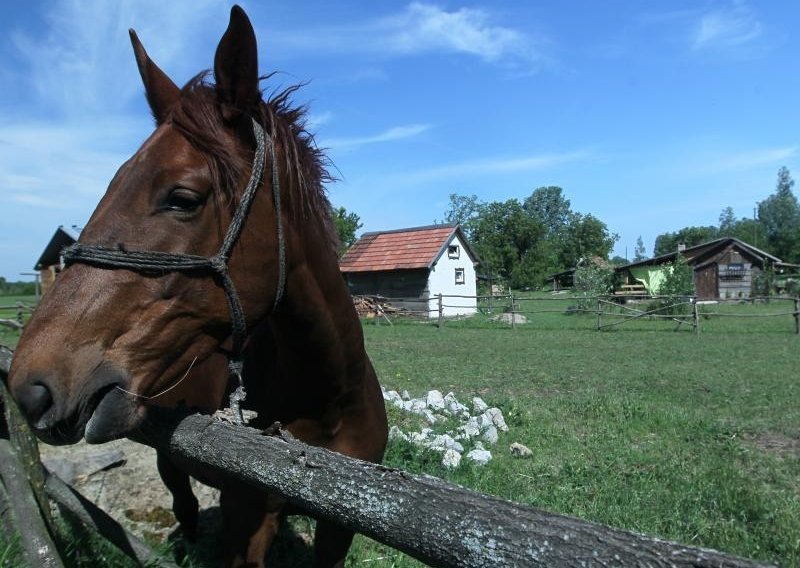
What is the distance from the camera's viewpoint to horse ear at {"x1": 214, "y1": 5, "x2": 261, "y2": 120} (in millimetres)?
1775

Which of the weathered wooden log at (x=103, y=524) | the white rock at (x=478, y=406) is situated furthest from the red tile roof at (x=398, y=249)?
the weathered wooden log at (x=103, y=524)

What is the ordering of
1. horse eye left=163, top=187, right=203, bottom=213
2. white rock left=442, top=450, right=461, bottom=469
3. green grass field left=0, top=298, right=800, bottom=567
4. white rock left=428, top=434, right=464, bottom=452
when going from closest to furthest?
horse eye left=163, top=187, right=203, bottom=213, green grass field left=0, top=298, right=800, bottom=567, white rock left=442, top=450, right=461, bottom=469, white rock left=428, top=434, right=464, bottom=452

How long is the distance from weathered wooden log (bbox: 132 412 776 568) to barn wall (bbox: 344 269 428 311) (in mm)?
24648

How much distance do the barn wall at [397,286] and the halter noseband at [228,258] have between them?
80.1 ft

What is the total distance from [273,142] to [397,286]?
26.7 meters

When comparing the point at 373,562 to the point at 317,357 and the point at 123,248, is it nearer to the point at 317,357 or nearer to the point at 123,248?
the point at 317,357

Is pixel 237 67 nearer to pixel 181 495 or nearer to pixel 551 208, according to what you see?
pixel 181 495

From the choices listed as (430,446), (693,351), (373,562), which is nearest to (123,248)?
(373,562)

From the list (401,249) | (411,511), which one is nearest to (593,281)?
(401,249)

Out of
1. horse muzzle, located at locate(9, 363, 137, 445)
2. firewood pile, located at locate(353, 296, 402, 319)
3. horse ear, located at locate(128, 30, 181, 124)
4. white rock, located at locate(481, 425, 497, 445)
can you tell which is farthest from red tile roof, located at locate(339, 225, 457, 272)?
horse muzzle, located at locate(9, 363, 137, 445)

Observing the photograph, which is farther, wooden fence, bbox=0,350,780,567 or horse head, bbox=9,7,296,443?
horse head, bbox=9,7,296,443

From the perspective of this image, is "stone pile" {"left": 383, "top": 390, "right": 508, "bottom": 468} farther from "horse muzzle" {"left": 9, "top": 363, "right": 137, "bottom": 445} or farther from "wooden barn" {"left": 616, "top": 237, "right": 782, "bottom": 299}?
"wooden barn" {"left": 616, "top": 237, "right": 782, "bottom": 299}

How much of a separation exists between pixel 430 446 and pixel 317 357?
12.1ft

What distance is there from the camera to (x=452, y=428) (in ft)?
22.0
